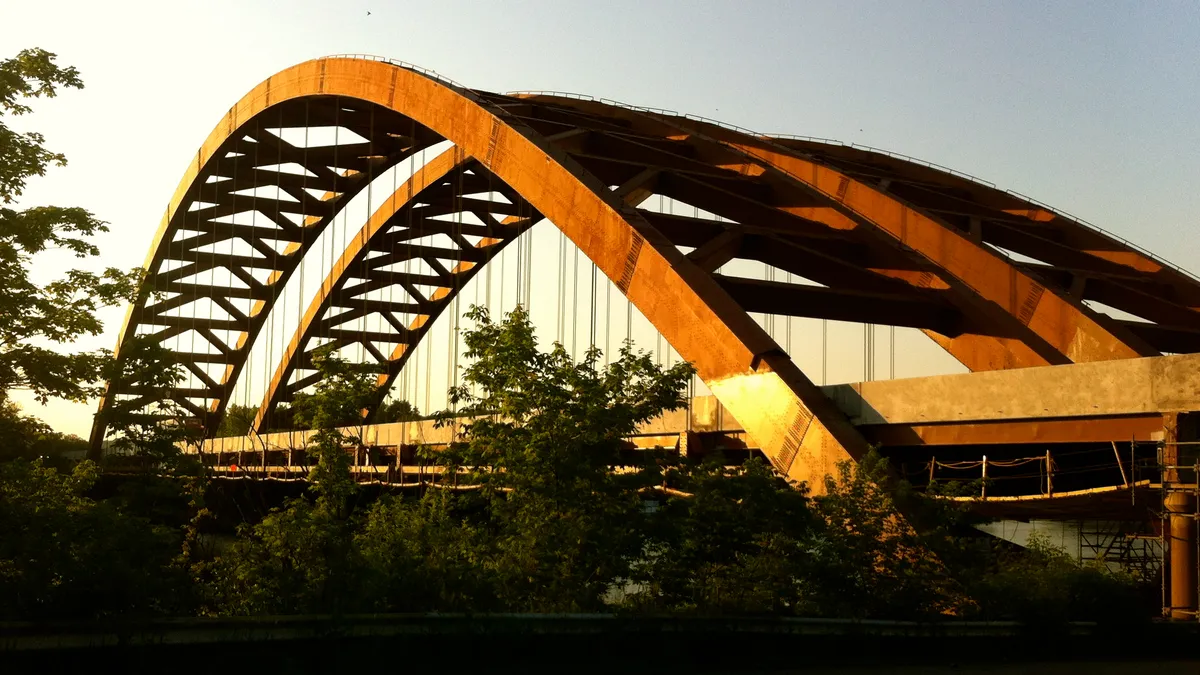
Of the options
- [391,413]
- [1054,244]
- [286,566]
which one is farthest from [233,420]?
[286,566]

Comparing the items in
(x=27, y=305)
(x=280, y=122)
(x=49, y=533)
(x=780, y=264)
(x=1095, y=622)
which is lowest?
(x=1095, y=622)

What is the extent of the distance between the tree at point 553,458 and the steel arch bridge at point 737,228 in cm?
341

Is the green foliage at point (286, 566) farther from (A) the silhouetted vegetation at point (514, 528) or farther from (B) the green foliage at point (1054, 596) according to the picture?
(B) the green foliage at point (1054, 596)

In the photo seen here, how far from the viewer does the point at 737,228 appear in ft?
73.3

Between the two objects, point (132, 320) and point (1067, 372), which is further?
point (132, 320)

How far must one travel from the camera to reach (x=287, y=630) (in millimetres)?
8797

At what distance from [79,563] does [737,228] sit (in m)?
15.1


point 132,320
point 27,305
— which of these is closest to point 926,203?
point 27,305

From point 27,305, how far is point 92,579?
7535mm

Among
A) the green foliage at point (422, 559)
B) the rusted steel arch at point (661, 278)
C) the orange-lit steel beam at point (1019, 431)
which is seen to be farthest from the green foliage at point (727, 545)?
the orange-lit steel beam at point (1019, 431)

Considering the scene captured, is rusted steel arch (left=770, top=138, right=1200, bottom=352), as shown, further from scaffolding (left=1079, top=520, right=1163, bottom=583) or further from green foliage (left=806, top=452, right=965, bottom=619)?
green foliage (left=806, top=452, right=965, bottom=619)

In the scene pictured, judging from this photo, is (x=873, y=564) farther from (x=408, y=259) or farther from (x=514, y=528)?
(x=408, y=259)

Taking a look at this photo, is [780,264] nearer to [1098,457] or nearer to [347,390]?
[1098,457]

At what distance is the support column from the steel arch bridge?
3.65 meters
